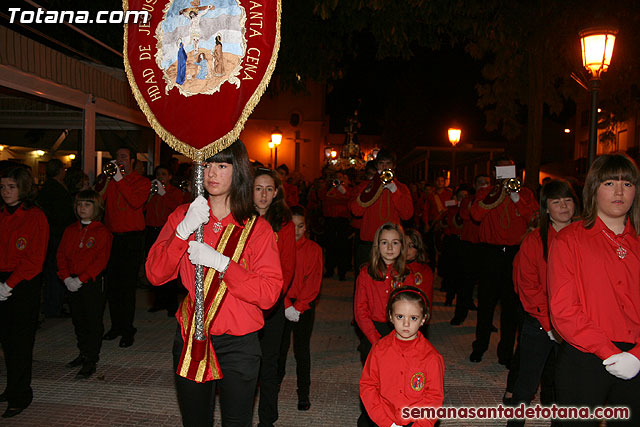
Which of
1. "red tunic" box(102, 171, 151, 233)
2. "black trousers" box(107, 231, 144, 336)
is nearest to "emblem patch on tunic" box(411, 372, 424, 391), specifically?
"black trousers" box(107, 231, 144, 336)

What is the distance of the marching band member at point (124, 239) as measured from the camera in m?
6.77

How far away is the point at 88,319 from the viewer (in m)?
5.69

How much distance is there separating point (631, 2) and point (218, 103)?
9305 millimetres

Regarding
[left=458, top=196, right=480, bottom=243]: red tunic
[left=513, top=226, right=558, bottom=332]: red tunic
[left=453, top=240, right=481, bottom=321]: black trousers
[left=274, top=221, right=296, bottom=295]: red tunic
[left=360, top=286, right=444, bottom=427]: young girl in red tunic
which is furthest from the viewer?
[left=458, top=196, right=480, bottom=243]: red tunic

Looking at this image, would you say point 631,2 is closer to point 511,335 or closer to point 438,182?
point 438,182

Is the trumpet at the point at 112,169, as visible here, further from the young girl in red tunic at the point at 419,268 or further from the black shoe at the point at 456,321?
the black shoe at the point at 456,321

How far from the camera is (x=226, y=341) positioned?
111 inches

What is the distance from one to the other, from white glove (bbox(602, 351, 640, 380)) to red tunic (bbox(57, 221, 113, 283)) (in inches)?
191

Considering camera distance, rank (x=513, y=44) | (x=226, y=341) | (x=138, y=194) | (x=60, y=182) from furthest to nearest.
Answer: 1. (x=513, y=44)
2. (x=60, y=182)
3. (x=138, y=194)
4. (x=226, y=341)

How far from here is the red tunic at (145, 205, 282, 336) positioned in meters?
2.68

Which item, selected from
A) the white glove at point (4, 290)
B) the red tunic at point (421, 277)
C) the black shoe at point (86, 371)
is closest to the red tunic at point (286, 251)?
the red tunic at point (421, 277)

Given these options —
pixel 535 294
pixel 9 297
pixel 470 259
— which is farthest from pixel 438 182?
pixel 9 297

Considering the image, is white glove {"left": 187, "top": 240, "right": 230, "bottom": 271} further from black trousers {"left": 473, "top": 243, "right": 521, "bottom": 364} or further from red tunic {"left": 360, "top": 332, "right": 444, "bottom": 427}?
black trousers {"left": 473, "top": 243, "right": 521, "bottom": 364}

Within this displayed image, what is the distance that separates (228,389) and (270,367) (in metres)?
1.50
